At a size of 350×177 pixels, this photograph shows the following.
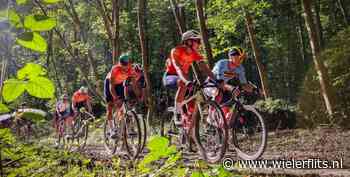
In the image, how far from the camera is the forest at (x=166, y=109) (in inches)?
43.8

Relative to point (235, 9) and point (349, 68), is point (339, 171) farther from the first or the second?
point (235, 9)

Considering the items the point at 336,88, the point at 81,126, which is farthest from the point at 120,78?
the point at 336,88

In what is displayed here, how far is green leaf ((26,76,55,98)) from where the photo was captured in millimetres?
1092

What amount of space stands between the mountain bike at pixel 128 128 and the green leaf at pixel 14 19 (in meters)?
7.83

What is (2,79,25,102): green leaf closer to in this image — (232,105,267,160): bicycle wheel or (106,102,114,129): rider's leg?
(232,105,267,160): bicycle wheel

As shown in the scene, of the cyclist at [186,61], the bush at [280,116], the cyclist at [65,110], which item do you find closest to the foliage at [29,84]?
the cyclist at [186,61]

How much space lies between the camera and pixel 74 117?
15.9 metres

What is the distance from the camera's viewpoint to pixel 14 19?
103 centimetres

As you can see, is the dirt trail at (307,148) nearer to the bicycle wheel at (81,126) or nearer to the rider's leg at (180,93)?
the rider's leg at (180,93)

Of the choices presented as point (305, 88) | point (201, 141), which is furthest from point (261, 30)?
point (201, 141)

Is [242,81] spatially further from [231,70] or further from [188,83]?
[188,83]

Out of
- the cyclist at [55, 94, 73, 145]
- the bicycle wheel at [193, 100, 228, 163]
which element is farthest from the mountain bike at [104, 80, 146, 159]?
the cyclist at [55, 94, 73, 145]

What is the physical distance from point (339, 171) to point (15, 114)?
220 inches

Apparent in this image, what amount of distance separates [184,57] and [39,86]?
6.72 meters
